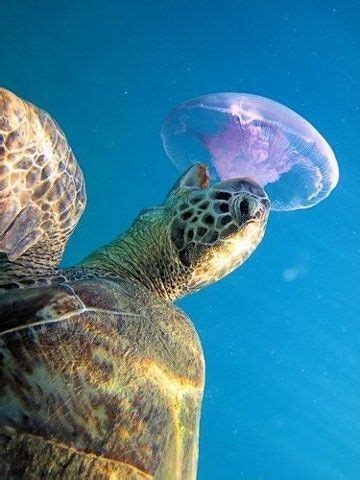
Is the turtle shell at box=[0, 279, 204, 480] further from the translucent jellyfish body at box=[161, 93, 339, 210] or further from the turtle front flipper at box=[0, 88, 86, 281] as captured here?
the translucent jellyfish body at box=[161, 93, 339, 210]

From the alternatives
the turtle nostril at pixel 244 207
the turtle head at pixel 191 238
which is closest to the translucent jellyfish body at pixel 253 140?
the turtle head at pixel 191 238

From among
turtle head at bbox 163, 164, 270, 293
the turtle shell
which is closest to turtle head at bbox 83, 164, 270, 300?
turtle head at bbox 163, 164, 270, 293

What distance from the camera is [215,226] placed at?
89.5 inches

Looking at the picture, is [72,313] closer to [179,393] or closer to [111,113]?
[179,393]

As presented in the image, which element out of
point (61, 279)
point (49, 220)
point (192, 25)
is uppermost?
point (192, 25)

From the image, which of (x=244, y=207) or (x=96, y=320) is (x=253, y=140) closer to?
(x=244, y=207)

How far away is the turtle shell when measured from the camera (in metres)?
1.43

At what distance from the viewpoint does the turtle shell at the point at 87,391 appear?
4.68ft

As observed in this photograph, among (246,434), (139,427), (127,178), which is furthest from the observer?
(246,434)

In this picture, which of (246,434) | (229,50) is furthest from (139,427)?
(246,434)

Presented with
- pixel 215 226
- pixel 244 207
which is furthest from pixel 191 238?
pixel 244 207

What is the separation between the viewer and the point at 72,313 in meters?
1.61

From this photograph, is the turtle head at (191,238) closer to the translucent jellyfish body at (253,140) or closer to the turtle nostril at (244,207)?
the turtle nostril at (244,207)

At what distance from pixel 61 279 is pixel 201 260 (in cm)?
73
